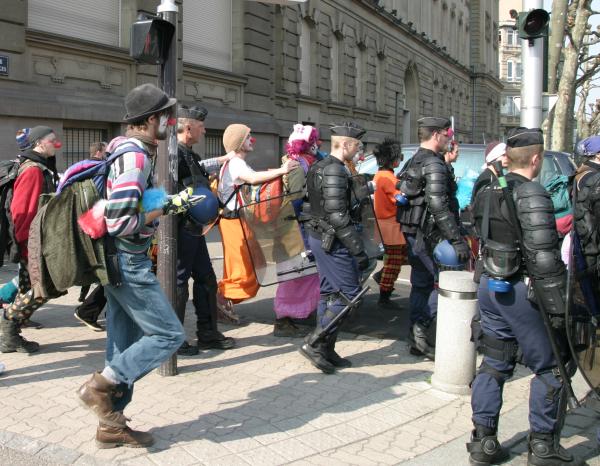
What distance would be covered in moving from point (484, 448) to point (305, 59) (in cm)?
2247

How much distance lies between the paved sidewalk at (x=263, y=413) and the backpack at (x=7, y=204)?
2.88 feet

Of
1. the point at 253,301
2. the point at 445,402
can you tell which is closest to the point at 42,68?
the point at 253,301

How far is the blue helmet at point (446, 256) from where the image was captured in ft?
17.4

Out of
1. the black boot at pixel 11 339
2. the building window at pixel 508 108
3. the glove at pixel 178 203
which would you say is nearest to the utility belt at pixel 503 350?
the glove at pixel 178 203

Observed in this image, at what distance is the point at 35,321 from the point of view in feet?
21.2

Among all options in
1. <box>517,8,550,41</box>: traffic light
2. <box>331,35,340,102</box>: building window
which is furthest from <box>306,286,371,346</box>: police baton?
<box>331,35,340,102</box>: building window

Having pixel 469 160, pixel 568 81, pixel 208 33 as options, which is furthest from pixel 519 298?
pixel 568 81

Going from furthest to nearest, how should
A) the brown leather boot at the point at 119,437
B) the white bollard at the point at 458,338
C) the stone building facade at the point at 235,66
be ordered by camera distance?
the stone building facade at the point at 235,66 < the white bollard at the point at 458,338 < the brown leather boot at the point at 119,437

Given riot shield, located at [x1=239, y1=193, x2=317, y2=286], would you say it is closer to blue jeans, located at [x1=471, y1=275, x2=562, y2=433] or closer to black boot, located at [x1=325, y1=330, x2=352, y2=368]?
black boot, located at [x1=325, y1=330, x2=352, y2=368]

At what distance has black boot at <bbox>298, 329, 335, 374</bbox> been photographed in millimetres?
5160

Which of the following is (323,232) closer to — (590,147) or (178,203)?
(178,203)

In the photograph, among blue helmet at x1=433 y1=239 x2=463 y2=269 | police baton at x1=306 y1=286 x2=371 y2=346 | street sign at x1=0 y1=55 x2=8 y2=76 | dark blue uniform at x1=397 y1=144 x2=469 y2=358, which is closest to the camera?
police baton at x1=306 y1=286 x2=371 y2=346

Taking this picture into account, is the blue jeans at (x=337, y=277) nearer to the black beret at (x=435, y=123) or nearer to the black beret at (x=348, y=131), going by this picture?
the black beret at (x=348, y=131)

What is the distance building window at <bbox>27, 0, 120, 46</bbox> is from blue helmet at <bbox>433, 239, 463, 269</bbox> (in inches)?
411
